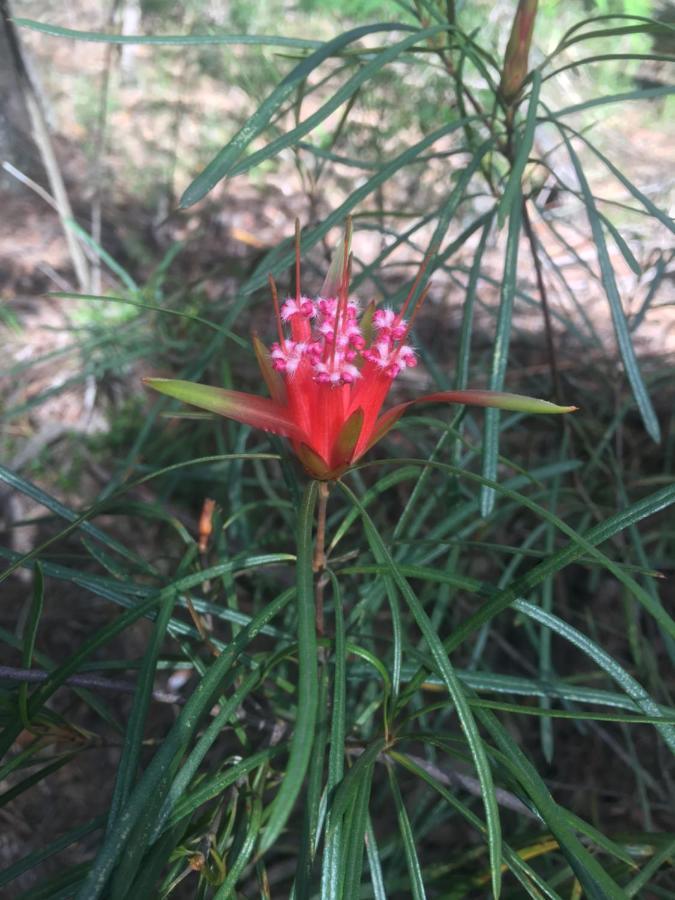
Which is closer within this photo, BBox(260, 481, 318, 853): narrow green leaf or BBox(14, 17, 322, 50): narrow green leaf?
BBox(260, 481, 318, 853): narrow green leaf

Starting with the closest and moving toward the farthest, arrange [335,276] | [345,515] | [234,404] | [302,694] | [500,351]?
1. [302,694]
2. [234,404]
3. [335,276]
4. [500,351]
5. [345,515]

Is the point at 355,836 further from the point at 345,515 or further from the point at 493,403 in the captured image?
the point at 345,515

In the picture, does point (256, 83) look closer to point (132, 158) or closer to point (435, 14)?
point (132, 158)

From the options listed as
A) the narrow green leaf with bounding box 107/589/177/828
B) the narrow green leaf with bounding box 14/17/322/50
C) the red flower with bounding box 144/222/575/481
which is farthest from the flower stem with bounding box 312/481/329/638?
the narrow green leaf with bounding box 14/17/322/50

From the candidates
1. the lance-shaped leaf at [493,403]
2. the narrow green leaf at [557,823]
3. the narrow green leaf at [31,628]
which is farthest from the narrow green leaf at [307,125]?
the narrow green leaf at [557,823]

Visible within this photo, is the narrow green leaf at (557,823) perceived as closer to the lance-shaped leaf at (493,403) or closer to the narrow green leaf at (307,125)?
the lance-shaped leaf at (493,403)

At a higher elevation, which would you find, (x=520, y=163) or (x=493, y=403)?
(x=520, y=163)

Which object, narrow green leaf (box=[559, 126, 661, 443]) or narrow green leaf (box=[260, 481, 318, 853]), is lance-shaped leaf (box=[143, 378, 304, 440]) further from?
narrow green leaf (box=[559, 126, 661, 443])

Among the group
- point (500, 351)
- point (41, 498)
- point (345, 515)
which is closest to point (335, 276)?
point (500, 351)
